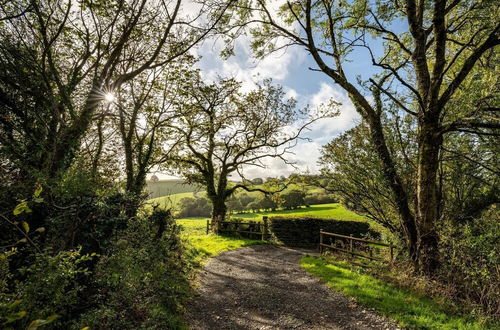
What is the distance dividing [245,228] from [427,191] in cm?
1409

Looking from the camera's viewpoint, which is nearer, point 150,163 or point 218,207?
point 150,163

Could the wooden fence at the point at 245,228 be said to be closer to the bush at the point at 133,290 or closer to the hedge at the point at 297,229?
the hedge at the point at 297,229

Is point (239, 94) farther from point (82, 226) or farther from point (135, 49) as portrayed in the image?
point (82, 226)

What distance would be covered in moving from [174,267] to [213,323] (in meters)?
3.02

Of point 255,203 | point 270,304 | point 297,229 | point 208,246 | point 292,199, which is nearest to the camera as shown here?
point 270,304

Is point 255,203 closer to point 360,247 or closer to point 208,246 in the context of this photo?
point 208,246

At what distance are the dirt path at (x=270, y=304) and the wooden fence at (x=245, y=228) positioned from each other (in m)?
8.07

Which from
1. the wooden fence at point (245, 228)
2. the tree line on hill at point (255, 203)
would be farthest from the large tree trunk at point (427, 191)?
the tree line on hill at point (255, 203)

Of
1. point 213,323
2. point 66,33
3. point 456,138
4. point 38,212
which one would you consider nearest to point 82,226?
point 38,212

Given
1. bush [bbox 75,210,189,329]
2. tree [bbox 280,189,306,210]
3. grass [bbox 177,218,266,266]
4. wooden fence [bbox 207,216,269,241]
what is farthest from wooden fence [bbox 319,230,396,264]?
tree [bbox 280,189,306,210]

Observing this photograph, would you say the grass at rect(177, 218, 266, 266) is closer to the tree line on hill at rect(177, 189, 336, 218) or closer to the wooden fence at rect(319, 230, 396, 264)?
the wooden fence at rect(319, 230, 396, 264)

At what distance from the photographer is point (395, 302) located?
6.39 meters

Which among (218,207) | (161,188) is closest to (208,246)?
(218,207)

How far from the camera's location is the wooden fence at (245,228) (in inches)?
738
